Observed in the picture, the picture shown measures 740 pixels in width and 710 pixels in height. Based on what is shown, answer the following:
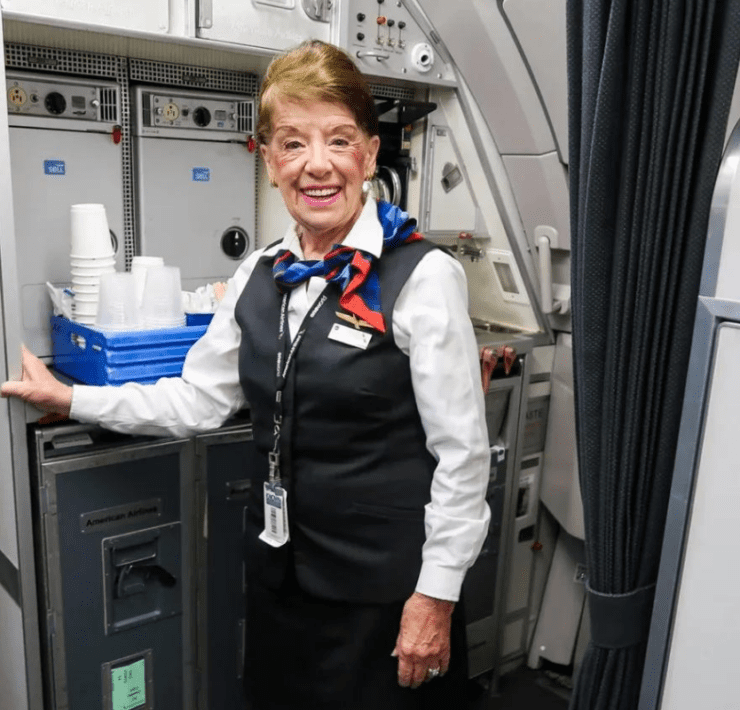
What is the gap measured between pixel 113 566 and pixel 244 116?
1.56m

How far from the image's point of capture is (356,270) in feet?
5.50

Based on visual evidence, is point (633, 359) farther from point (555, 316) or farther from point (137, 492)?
point (555, 316)

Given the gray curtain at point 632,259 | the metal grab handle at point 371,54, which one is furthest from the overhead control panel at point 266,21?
the gray curtain at point 632,259

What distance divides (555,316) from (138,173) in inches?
68.1

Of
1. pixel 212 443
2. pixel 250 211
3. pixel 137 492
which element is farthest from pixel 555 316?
pixel 137 492

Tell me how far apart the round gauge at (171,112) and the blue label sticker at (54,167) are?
1.25ft

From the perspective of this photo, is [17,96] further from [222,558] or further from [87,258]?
[222,558]

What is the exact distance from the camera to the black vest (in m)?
1.66

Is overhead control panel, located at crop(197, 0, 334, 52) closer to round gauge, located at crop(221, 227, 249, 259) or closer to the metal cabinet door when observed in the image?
the metal cabinet door

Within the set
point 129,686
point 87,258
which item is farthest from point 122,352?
point 129,686

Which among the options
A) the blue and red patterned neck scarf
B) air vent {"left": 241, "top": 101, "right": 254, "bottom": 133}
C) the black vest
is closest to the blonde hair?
the blue and red patterned neck scarf

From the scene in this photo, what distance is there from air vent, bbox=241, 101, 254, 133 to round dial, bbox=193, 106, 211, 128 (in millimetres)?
119

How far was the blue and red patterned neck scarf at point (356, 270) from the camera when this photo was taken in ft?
5.39

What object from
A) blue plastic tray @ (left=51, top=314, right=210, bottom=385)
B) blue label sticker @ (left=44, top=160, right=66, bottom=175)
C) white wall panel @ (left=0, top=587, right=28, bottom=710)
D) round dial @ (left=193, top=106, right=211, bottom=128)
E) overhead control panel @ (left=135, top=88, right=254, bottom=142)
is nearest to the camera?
blue plastic tray @ (left=51, top=314, right=210, bottom=385)
